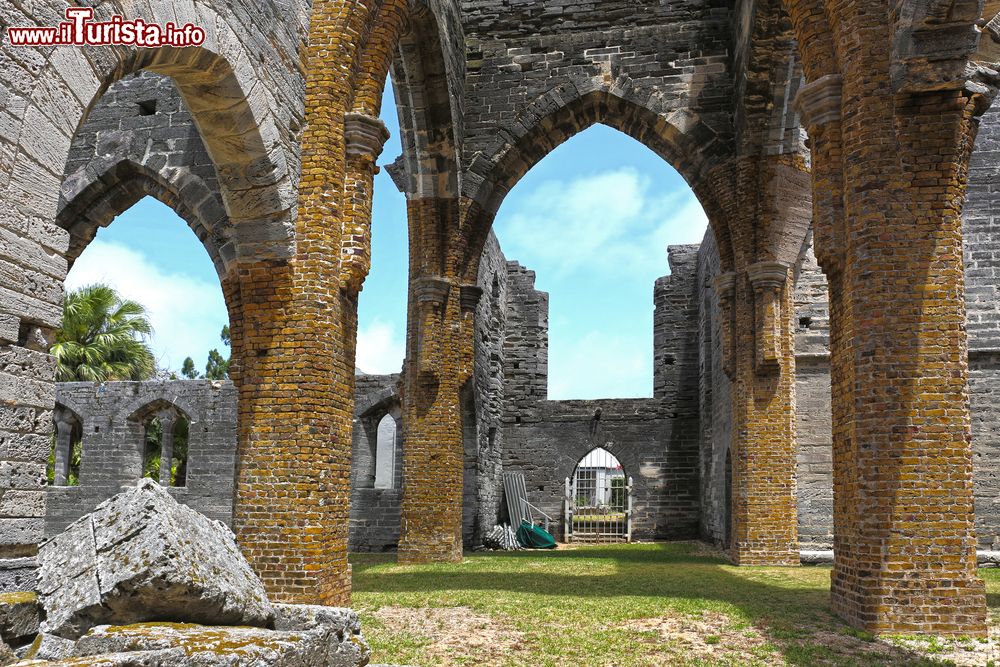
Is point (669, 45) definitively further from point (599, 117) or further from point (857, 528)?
point (857, 528)

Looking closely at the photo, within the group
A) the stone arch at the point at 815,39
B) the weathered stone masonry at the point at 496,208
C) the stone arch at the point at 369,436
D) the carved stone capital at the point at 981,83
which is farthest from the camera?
the stone arch at the point at 369,436

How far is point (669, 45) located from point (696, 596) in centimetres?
898

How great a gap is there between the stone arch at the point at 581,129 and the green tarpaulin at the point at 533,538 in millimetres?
7631

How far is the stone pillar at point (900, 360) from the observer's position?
22.0 ft

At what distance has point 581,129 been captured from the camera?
14.6 meters

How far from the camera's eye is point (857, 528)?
7.04 metres

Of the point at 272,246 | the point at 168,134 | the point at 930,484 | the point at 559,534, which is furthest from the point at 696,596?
the point at 559,534

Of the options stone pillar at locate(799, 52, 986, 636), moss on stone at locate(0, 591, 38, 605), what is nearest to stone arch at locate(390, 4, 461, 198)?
stone pillar at locate(799, 52, 986, 636)

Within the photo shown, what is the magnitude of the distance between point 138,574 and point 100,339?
1910 centimetres

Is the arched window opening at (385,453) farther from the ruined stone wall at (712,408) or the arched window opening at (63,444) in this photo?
the ruined stone wall at (712,408)

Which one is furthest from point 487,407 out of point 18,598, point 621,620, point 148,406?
point 18,598

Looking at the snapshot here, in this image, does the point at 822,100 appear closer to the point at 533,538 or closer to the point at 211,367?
the point at 533,538

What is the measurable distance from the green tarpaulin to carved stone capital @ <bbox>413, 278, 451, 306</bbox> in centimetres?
777

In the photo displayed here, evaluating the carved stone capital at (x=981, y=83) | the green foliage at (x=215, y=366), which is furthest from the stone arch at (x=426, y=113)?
the green foliage at (x=215, y=366)
